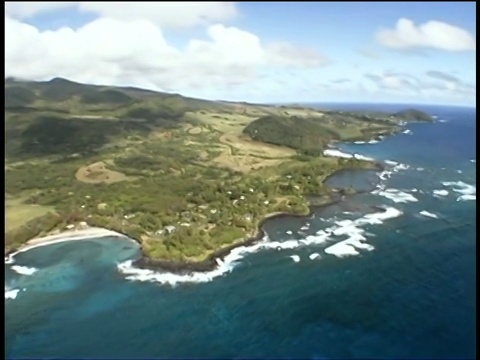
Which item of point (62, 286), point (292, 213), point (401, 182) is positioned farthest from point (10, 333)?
point (401, 182)

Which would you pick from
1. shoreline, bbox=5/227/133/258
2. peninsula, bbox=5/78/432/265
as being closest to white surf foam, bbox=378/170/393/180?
peninsula, bbox=5/78/432/265

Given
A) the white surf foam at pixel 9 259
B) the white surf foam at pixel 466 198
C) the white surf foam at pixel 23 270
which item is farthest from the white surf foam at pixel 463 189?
the white surf foam at pixel 9 259

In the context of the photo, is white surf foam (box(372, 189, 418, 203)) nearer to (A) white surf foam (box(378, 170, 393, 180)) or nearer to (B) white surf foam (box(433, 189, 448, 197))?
(B) white surf foam (box(433, 189, 448, 197))

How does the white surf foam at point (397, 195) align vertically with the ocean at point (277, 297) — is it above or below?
above

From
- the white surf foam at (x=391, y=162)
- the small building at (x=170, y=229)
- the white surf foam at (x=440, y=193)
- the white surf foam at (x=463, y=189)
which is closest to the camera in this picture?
the small building at (x=170, y=229)

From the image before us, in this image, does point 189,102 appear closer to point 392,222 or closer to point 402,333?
point 392,222

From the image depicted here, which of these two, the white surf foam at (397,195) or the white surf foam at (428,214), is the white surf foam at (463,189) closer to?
the white surf foam at (397,195)
